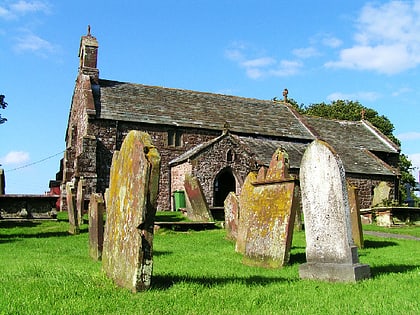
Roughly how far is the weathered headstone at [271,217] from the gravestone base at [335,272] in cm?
91

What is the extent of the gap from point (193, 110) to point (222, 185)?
6954 millimetres

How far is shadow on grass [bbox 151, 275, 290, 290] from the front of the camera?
5609 millimetres

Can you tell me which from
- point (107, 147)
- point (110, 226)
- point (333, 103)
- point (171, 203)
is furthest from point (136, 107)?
point (333, 103)

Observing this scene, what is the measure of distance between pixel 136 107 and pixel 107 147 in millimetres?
3772

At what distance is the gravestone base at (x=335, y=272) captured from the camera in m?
6.29

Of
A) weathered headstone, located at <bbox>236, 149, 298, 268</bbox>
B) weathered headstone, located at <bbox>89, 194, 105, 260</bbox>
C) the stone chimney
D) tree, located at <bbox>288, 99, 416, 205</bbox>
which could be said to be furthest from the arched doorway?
tree, located at <bbox>288, 99, 416, 205</bbox>

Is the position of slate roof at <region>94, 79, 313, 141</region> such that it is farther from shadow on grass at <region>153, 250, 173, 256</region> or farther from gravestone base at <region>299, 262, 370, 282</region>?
gravestone base at <region>299, 262, 370, 282</region>

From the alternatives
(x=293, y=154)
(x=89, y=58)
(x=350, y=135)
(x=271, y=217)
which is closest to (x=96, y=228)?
(x=271, y=217)

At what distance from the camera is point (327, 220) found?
268 inches

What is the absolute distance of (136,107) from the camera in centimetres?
2923

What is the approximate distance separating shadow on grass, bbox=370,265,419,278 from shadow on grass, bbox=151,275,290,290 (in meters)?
1.57

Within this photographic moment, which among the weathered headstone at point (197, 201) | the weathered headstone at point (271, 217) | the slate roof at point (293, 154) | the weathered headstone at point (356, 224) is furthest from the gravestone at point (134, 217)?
the slate roof at point (293, 154)

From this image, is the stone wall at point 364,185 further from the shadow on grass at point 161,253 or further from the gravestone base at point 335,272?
the gravestone base at point 335,272

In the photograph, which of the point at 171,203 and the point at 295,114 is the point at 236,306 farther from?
the point at 295,114
